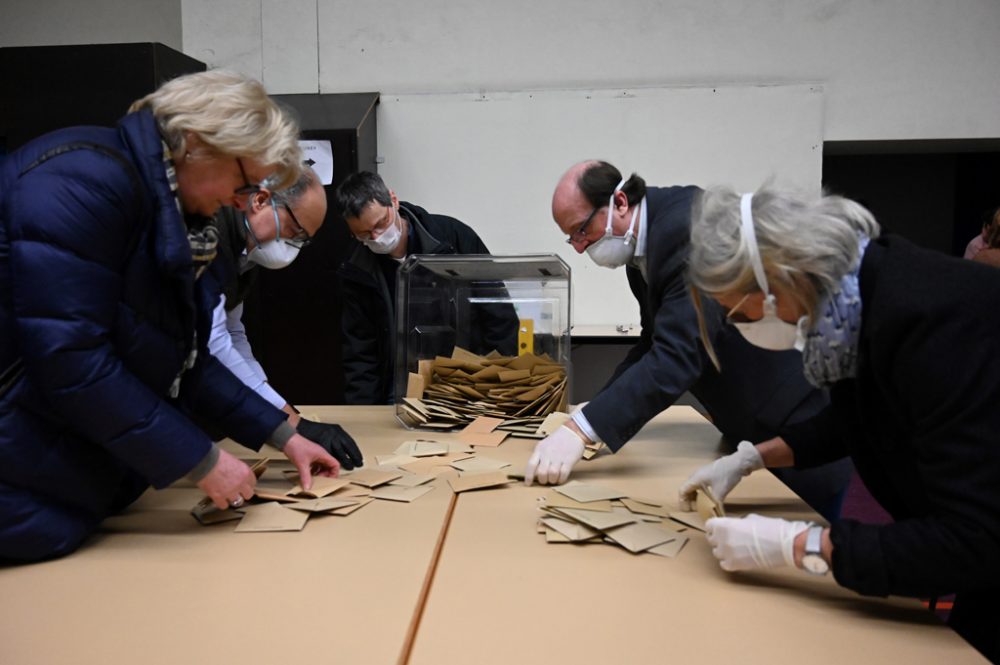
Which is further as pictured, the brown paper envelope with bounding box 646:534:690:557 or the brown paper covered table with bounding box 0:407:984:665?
the brown paper envelope with bounding box 646:534:690:557

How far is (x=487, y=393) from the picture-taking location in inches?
88.7

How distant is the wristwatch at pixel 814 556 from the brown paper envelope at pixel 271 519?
2.81ft

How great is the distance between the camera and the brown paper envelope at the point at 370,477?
5.28 ft

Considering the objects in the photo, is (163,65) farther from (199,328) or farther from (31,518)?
(31,518)

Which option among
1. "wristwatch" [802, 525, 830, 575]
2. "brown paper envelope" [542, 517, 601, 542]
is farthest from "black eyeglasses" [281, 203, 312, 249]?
"wristwatch" [802, 525, 830, 575]

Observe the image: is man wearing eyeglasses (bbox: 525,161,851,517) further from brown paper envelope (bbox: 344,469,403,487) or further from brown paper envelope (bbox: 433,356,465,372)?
brown paper envelope (bbox: 433,356,465,372)

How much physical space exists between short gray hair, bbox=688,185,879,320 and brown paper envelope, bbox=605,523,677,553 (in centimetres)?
44

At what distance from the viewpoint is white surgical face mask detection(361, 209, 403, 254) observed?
2.68 meters

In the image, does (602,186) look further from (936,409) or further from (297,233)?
(936,409)

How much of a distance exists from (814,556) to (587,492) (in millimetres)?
534

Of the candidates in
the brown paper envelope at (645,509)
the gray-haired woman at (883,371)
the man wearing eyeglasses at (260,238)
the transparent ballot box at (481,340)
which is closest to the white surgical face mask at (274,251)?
the man wearing eyeglasses at (260,238)

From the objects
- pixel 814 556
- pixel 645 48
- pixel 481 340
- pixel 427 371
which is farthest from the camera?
pixel 645 48

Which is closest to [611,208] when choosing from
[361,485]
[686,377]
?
[686,377]

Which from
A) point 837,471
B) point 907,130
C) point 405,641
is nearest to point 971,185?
point 907,130
